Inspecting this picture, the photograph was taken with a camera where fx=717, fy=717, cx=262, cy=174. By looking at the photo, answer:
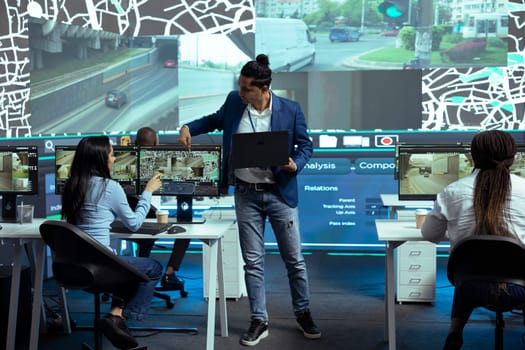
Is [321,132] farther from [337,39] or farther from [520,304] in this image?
[520,304]

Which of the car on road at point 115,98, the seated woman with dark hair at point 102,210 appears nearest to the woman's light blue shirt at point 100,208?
the seated woman with dark hair at point 102,210

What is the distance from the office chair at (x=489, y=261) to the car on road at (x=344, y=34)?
4.05m

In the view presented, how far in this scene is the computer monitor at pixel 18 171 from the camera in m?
4.67

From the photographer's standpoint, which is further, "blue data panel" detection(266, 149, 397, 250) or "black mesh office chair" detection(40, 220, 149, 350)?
"blue data panel" detection(266, 149, 397, 250)

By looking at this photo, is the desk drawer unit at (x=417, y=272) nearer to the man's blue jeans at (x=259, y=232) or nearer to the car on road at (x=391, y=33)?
the man's blue jeans at (x=259, y=232)

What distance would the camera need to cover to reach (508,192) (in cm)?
323

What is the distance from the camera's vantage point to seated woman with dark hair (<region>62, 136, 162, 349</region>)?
3.73 meters

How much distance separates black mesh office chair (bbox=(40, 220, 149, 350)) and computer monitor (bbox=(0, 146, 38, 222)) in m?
1.14

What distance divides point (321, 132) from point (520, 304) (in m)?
3.95

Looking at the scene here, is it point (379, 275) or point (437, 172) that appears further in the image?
point (379, 275)

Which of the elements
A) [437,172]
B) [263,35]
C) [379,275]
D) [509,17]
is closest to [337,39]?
[263,35]

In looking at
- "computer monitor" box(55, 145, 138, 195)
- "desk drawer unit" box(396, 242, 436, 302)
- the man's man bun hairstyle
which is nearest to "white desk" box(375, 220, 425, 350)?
the man's man bun hairstyle

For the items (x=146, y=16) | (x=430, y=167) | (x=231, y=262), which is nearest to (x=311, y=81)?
(x=146, y=16)

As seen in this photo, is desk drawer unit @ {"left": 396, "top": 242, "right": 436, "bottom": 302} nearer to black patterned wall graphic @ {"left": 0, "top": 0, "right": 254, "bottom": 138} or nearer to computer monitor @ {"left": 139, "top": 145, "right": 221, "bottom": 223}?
computer monitor @ {"left": 139, "top": 145, "right": 221, "bottom": 223}
